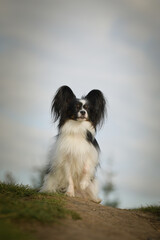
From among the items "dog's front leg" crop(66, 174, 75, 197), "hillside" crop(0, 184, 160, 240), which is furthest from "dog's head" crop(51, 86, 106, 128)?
"hillside" crop(0, 184, 160, 240)

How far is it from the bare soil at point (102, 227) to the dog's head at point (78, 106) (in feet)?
7.22

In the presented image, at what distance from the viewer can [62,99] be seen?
7.23 metres

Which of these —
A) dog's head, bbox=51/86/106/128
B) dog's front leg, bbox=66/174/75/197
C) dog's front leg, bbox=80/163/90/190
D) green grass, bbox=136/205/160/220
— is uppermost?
dog's head, bbox=51/86/106/128

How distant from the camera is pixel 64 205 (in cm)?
496

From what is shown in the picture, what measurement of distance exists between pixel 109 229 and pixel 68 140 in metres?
3.19

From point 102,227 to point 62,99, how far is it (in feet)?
12.3

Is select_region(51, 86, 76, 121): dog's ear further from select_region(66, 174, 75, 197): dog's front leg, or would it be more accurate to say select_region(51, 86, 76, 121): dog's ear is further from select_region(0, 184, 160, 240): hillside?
select_region(0, 184, 160, 240): hillside

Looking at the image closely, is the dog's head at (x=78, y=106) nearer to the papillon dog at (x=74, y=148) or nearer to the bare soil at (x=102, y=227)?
the papillon dog at (x=74, y=148)

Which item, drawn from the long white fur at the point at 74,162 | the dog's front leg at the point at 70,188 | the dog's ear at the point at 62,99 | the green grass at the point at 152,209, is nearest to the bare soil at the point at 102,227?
the green grass at the point at 152,209

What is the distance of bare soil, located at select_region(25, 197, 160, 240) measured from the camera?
344 cm

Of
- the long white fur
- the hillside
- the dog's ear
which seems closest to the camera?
the hillside

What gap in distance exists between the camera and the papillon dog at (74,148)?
697 cm

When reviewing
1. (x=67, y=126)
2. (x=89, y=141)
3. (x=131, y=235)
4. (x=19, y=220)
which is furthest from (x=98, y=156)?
(x=19, y=220)

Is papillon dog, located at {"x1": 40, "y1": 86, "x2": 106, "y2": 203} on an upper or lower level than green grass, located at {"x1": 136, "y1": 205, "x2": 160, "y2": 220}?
upper
